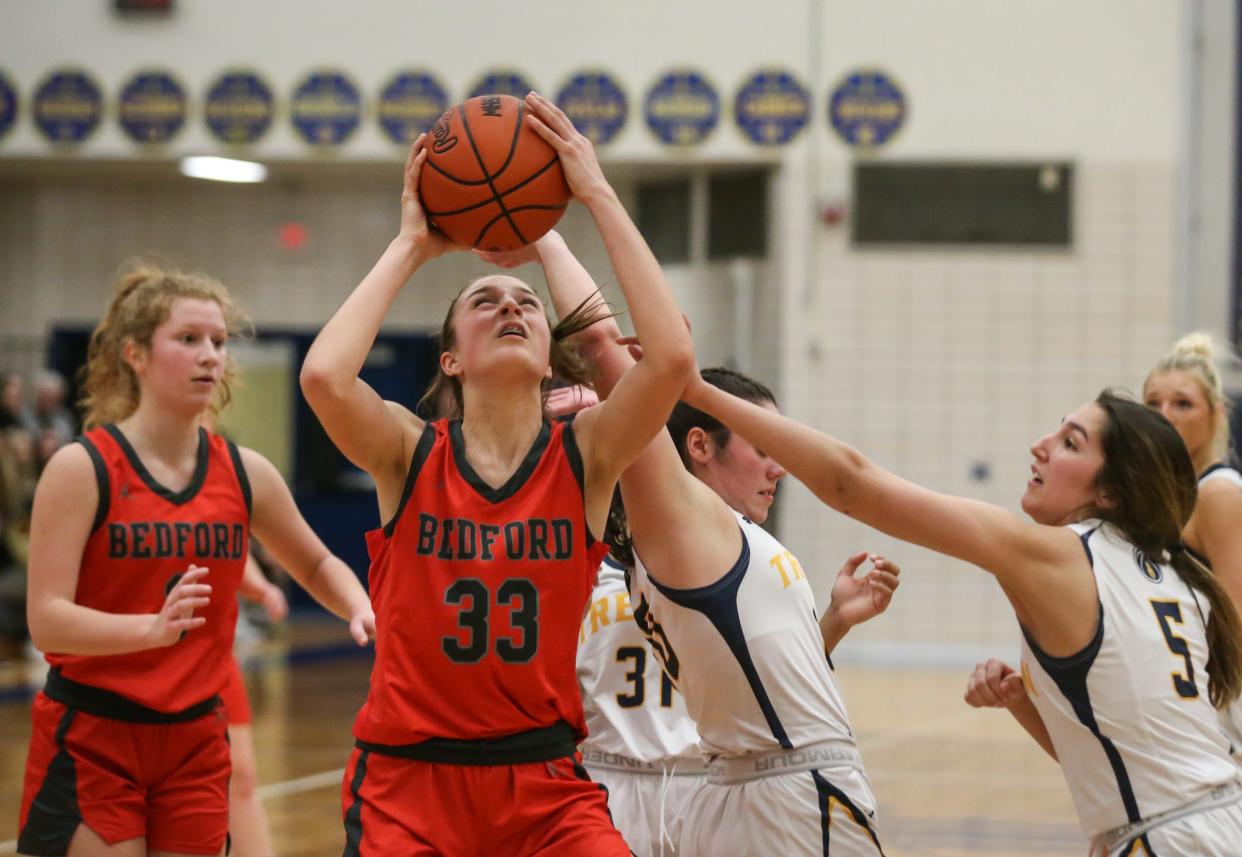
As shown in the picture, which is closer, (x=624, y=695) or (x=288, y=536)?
(x=624, y=695)

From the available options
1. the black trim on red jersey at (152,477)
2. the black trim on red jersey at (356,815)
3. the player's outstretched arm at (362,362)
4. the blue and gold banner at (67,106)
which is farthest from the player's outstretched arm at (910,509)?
the blue and gold banner at (67,106)

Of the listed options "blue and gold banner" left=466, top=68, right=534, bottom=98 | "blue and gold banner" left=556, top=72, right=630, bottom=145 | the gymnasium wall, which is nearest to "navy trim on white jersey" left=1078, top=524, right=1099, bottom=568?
the gymnasium wall

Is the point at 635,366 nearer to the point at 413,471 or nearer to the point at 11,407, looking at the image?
the point at 413,471

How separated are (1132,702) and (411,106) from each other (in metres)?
9.84

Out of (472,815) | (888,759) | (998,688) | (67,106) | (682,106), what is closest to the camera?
(472,815)

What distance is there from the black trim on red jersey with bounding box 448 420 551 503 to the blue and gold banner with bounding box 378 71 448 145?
9.37 m

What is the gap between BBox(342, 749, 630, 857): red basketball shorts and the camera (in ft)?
8.54

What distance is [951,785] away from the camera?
24.0 ft

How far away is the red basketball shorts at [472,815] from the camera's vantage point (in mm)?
2604

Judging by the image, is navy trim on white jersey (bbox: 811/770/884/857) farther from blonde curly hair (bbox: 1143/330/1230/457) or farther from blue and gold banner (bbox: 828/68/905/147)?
blue and gold banner (bbox: 828/68/905/147)

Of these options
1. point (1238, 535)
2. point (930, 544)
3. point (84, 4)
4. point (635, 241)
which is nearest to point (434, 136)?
point (635, 241)

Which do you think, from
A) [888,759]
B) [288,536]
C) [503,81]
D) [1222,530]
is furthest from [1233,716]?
[503,81]

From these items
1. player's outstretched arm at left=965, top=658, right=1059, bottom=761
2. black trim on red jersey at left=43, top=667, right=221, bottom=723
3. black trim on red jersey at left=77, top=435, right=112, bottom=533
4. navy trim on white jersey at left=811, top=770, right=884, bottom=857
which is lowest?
navy trim on white jersey at left=811, top=770, right=884, bottom=857

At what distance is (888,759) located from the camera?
7.88m
